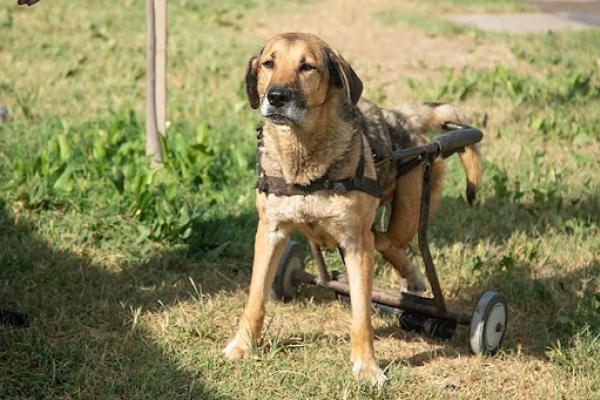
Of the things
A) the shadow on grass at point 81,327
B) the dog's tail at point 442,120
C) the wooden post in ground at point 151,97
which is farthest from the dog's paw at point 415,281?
the wooden post in ground at point 151,97

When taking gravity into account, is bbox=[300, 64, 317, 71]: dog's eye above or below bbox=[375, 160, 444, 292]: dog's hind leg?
above

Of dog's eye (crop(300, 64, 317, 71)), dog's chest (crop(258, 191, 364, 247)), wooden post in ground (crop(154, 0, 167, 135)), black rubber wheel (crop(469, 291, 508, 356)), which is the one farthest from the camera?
wooden post in ground (crop(154, 0, 167, 135))

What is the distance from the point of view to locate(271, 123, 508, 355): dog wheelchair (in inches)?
183

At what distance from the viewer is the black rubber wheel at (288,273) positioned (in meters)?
5.22

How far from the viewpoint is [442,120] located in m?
5.29

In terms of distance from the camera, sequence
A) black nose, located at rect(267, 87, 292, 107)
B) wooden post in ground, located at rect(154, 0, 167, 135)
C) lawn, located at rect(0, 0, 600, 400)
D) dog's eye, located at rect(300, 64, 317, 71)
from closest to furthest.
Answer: black nose, located at rect(267, 87, 292, 107) → dog's eye, located at rect(300, 64, 317, 71) → lawn, located at rect(0, 0, 600, 400) → wooden post in ground, located at rect(154, 0, 167, 135)

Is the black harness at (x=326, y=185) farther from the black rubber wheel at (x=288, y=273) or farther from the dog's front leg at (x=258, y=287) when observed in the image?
the black rubber wheel at (x=288, y=273)

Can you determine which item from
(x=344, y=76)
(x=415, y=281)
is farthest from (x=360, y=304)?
(x=344, y=76)

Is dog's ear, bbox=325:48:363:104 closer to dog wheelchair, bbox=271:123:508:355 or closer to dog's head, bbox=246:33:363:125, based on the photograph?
dog's head, bbox=246:33:363:125

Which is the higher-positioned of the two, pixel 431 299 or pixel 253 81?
pixel 253 81

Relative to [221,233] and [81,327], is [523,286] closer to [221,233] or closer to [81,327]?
[221,233]

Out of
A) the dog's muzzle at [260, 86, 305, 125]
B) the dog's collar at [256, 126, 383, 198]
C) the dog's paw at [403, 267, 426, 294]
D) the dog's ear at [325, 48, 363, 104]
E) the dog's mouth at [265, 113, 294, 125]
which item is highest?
the dog's ear at [325, 48, 363, 104]

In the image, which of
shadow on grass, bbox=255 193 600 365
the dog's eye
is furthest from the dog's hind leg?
the dog's eye

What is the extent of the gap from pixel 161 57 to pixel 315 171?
272 centimetres
